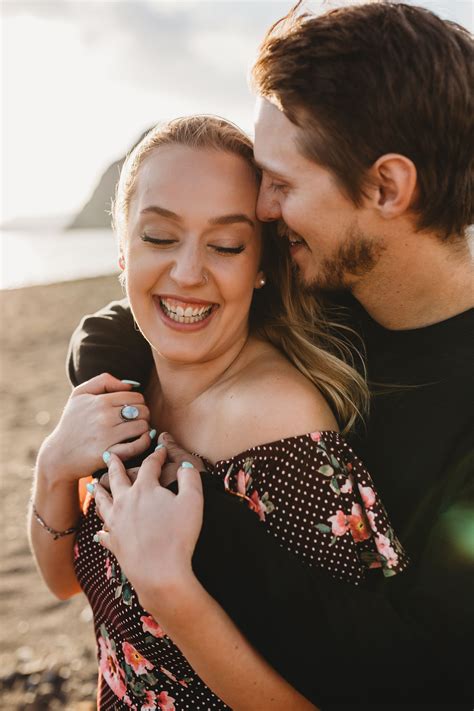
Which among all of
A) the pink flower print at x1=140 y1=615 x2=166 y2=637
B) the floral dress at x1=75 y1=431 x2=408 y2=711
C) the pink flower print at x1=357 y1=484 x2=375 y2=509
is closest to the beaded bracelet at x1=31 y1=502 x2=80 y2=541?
the floral dress at x1=75 y1=431 x2=408 y2=711

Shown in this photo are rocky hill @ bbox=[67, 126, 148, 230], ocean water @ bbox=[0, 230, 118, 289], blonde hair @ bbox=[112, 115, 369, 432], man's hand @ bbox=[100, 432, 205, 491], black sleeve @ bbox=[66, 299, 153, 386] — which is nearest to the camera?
man's hand @ bbox=[100, 432, 205, 491]

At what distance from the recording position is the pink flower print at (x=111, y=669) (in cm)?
240

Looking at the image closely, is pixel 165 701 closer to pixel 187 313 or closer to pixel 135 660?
pixel 135 660

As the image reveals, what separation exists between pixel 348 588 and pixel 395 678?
0.26m

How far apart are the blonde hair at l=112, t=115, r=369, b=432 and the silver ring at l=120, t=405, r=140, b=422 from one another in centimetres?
60

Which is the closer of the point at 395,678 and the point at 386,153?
the point at 395,678

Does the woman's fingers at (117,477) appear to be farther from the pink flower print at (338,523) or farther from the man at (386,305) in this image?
the pink flower print at (338,523)

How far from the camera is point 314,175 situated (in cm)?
245

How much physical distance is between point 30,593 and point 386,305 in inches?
144

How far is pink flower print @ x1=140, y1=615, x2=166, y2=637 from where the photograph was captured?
2.13 metres

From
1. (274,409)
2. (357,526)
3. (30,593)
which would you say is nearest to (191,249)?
(274,409)

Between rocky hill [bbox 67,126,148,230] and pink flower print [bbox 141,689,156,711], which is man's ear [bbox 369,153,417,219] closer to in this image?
pink flower print [bbox 141,689,156,711]

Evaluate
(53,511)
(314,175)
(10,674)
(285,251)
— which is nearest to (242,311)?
(285,251)

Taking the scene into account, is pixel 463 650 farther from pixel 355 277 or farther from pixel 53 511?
pixel 53 511
